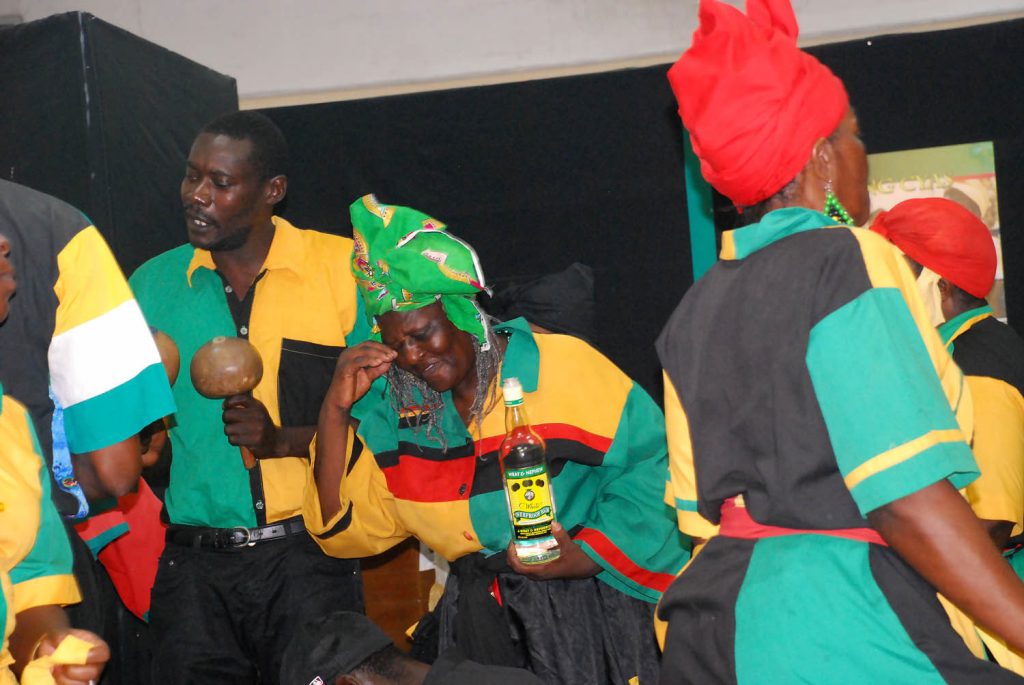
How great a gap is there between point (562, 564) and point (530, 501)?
0.65ft

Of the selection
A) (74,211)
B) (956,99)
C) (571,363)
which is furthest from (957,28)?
(74,211)

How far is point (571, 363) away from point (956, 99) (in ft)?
7.95

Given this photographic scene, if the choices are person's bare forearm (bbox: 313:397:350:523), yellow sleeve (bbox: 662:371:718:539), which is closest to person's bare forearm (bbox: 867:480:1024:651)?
yellow sleeve (bbox: 662:371:718:539)

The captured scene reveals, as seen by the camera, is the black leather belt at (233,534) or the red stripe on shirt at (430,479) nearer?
the red stripe on shirt at (430,479)

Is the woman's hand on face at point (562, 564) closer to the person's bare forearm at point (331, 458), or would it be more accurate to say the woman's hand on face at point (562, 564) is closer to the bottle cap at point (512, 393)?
the bottle cap at point (512, 393)

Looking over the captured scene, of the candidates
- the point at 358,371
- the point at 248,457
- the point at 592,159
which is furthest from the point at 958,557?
the point at 592,159

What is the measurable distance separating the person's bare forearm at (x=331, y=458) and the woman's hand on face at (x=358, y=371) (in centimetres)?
3

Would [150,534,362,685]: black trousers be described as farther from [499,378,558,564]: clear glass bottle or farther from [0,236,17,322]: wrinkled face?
[0,236,17,322]: wrinkled face

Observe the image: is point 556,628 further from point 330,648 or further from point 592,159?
point 592,159

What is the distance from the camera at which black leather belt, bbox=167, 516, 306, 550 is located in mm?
3178

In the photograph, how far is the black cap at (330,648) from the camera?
252 centimetres

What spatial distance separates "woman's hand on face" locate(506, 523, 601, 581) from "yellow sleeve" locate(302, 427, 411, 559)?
0.44 m

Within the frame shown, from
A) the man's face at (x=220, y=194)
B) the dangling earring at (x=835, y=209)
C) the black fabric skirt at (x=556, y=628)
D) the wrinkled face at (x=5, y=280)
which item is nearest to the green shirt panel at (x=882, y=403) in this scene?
the dangling earring at (x=835, y=209)

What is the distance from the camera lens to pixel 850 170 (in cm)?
164
